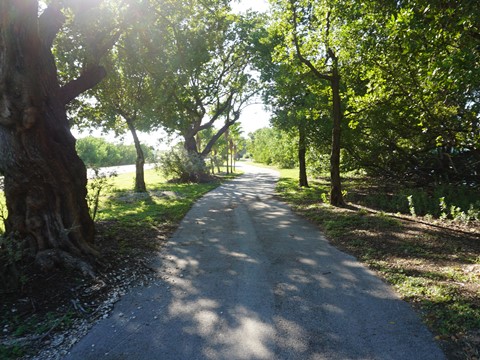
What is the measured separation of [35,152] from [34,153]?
0.08ft

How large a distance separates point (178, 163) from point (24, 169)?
57.3 feet

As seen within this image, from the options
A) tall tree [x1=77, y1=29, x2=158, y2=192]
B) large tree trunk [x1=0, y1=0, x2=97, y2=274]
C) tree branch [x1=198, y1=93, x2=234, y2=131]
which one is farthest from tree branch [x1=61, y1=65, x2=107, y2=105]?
tree branch [x1=198, y1=93, x2=234, y2=131]

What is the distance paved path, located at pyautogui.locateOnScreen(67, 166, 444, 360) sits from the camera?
10.1 feet

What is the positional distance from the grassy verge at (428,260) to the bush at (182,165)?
44.9ft

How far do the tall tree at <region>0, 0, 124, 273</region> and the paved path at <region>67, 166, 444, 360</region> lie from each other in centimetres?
168

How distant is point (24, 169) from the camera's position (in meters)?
4.89

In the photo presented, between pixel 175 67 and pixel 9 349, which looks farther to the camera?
pixel 175 67

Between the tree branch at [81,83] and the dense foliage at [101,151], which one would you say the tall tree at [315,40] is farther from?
the dense foliage at [101,151]

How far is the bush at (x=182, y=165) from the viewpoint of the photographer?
72.0 ft

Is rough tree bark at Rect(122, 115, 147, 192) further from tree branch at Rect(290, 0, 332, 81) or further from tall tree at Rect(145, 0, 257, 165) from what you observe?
tree branch at Rect(290, 0, 332, 81)

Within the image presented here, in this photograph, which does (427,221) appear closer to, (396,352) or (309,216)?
(309,216)

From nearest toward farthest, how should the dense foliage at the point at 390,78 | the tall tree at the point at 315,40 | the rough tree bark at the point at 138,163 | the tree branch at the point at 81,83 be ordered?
the dense foliage at the point at 390,78, the tree branch at the point at 81,83, the tall tree at the point at 315,40, the rough tree bark at the point at 138,163

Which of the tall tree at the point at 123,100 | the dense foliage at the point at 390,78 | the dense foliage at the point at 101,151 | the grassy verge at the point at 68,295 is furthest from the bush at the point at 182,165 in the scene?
the dense foliage at the point at 101,151

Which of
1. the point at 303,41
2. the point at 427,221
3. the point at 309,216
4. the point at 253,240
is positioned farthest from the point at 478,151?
the point at 253,240
